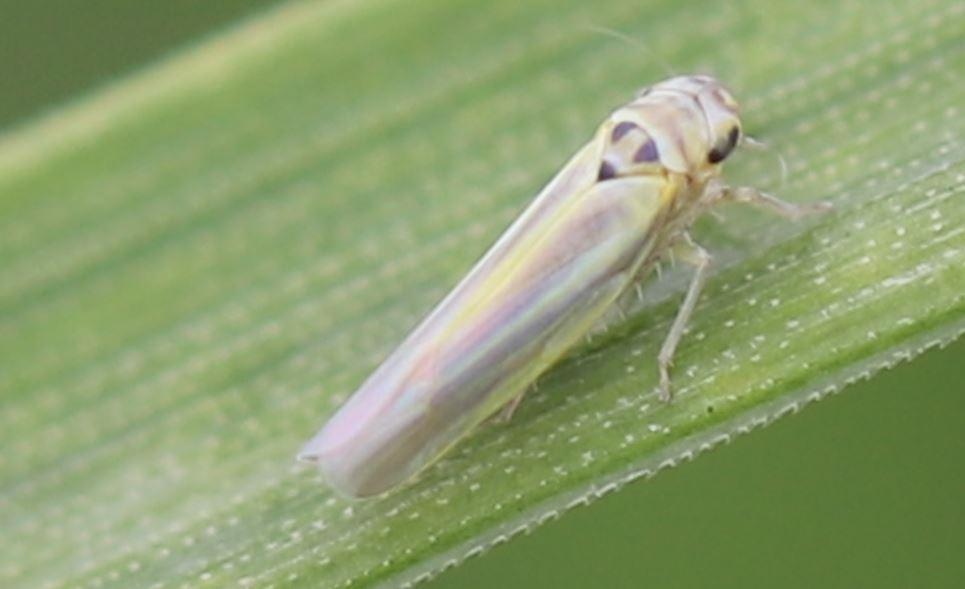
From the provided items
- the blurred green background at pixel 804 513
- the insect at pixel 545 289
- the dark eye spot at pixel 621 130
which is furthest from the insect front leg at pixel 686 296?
the blurred green background at pixel 804 513

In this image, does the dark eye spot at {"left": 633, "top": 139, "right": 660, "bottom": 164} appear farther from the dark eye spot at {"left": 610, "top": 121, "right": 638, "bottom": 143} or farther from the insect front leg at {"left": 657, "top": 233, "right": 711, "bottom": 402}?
the insect front leg at {"left": 657, "top": 233, "right": 711, "bottom": 402}

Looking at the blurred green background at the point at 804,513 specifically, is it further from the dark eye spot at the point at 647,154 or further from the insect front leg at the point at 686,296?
the dark eye spot at the point at 647,154

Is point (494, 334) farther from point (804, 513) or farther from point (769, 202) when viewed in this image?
point (804, 513)

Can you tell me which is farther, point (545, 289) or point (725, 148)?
point (725, 148)

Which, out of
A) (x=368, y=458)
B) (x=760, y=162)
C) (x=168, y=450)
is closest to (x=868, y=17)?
(x=760, y=162)

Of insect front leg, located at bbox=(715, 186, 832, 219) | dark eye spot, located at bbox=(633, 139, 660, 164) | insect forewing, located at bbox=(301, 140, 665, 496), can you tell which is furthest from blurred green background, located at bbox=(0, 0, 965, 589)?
dark eye spot, located at bbox=(633, 139, 660, 164)

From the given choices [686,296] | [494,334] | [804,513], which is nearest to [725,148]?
[686,296]

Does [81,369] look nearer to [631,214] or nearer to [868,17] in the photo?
[631,214]
